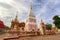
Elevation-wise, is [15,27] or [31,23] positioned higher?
[31,23]

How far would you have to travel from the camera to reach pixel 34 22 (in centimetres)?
1908

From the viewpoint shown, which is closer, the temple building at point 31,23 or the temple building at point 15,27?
the temple building at point 15,27

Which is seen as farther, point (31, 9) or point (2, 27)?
point (2, 27)

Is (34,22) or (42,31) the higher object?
(34,22)

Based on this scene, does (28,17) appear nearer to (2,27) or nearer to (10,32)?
(10,32)

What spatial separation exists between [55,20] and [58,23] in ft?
4.93

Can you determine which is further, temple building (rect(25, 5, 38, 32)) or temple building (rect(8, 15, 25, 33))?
temple building (rect(25, 5, 38, 32))

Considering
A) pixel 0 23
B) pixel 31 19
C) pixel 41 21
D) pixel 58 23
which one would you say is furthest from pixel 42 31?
pixel 58 23

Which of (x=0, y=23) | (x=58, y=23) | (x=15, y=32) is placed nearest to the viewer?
(x=15, y=32)

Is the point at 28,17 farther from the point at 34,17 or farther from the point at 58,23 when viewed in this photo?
the point at 58,23

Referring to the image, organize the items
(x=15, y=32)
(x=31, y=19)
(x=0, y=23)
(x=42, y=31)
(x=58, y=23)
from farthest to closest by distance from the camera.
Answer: (x=58, y=23), (x=0, y=23), (x=31, y=19), (x=42, y=31), (x=15, y=32)

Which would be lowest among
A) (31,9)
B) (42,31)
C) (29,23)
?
(42,31)

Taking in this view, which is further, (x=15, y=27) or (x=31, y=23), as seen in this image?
(x=31, y=23)

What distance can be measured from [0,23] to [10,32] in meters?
14.2
